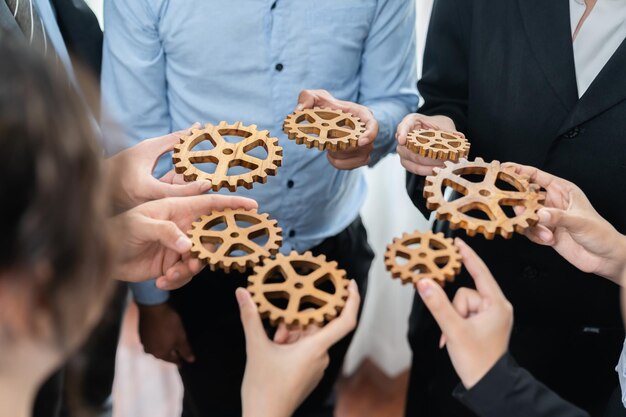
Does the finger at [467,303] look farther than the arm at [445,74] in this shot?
No

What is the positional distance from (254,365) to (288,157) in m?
0.53

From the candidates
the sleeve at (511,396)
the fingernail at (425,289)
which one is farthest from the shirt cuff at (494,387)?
the fingernail at (425,289)

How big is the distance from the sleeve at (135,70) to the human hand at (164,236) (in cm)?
18

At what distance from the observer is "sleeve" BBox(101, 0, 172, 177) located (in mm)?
1178

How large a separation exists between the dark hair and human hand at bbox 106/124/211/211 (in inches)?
12.6

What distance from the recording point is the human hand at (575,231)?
96 centimetres

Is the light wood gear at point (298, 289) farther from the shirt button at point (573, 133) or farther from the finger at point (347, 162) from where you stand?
the shirt button at point (573, 133)

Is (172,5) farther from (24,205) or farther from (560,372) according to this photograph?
(560,372)

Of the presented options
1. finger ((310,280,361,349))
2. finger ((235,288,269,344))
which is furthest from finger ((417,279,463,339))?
finger ((235,288,269,344))

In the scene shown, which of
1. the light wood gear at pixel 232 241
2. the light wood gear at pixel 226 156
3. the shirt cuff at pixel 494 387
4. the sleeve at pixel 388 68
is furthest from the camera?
the sleeve at pixel 388 68

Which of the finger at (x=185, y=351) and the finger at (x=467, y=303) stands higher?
the finger at (x=467, y=303)

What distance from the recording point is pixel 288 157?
1.25 meters

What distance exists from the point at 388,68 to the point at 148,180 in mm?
574

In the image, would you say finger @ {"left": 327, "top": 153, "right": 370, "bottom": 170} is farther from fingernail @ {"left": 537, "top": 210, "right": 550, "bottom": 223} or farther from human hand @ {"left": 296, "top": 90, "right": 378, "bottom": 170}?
fingernail @ {"left": 537, "top": 210, "right": 550, "bottom": 223}
